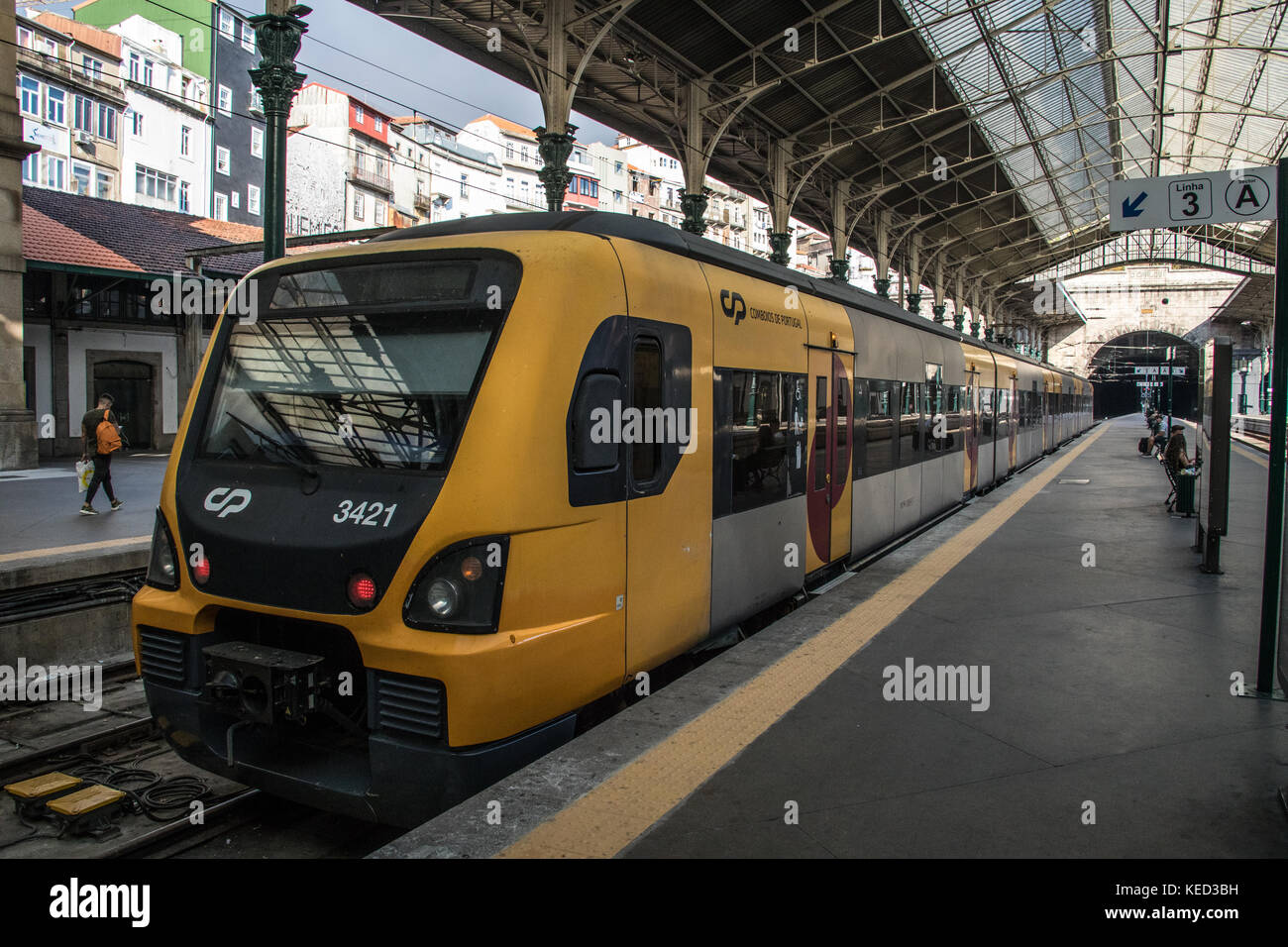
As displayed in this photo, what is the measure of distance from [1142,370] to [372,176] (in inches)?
2436

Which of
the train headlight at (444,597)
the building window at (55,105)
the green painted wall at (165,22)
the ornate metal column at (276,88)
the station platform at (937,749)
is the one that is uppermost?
the green painted wall at (165,22)

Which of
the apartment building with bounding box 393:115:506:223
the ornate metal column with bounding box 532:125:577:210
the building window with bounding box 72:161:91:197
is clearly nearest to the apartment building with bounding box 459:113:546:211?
the apartment building with bounding box 393:115:506:223

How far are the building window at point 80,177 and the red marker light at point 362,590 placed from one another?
37.8 metres

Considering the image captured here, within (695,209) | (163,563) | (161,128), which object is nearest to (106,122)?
(161,128)

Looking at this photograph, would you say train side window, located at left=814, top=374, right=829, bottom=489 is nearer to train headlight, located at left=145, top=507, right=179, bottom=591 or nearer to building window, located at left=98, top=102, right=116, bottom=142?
train headlight, located at left=145, top=507, right=179, bottom=591

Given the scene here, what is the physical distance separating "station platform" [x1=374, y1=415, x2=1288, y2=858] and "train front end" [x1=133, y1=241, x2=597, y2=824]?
442mm

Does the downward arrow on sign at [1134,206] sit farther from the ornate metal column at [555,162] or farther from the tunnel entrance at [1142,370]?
the tunnel entrance at [1142,370]

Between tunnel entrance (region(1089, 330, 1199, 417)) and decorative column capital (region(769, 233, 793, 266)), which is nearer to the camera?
decorative column capital (region(769, 233, 793, 266))

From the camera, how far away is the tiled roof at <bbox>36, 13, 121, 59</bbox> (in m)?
35.0

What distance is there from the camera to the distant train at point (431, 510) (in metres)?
3.76

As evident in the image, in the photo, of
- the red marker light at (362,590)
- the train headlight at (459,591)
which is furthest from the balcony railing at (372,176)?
the train headlight at (459,591)

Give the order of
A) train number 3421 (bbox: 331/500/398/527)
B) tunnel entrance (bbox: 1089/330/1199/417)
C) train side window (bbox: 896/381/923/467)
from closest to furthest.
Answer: train number 3421 (bbox: 331/500/398/527) → train side window (bbox: 896/381/923/467) → tunnel entrance (bbox: 1089/330/1199/417)
